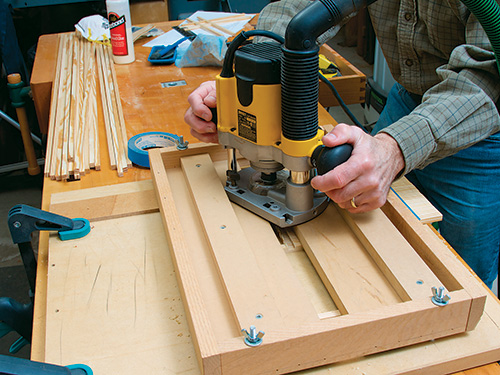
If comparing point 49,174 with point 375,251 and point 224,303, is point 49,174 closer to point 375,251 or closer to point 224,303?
point 224,303

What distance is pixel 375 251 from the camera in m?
0.91

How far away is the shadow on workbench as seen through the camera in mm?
2113

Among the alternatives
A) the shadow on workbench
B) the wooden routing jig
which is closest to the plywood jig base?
the wooden routing jig

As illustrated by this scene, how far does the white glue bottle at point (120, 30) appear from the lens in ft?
6.16

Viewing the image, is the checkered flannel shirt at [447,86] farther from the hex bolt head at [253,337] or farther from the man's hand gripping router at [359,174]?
the hex bolt head at [253,337]

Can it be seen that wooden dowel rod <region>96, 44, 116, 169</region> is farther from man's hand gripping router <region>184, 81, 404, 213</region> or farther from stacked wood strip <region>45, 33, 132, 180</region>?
man's hand gripping router <region>184, 81, 404, 213</region>

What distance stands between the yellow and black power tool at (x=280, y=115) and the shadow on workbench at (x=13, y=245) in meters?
1.48

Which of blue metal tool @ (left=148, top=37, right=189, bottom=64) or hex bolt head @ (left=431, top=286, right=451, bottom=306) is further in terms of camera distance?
blue metal tool @ (left=148, top=37, right=189, bottom=64)

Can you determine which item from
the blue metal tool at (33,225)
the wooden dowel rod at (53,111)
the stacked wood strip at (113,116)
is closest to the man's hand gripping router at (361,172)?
the blue metal tool at (33,225)

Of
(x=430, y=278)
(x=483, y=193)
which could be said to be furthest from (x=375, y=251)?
(x=483, y=193)

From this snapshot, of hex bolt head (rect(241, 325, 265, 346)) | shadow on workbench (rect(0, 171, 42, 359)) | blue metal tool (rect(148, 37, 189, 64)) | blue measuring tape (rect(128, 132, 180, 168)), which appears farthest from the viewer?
shadow on workbench (rect(0, 171, 42, 359))

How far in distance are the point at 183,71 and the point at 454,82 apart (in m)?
1.13

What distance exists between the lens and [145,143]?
1384mm

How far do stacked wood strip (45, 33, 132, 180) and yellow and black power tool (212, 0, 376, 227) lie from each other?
16.9 inches
